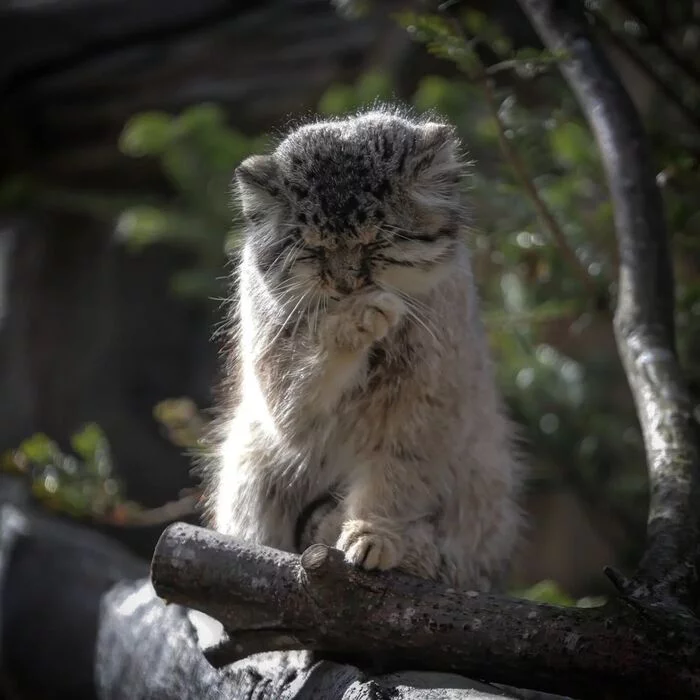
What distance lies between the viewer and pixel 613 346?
541 centimetres

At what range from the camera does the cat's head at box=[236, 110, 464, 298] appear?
238cm

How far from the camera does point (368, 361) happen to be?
8.59 feet

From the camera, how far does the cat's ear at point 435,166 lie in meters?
2.51

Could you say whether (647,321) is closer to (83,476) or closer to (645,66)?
(645,66)

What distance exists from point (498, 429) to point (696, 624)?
3.45 ft

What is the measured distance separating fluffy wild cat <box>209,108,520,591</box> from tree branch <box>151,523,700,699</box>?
0.14 m

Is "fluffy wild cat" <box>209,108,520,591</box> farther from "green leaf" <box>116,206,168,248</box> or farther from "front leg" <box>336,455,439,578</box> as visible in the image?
"green leaf" <box>116,206,168,248</box>

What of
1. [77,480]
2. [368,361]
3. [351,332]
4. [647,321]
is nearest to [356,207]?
[351,332]

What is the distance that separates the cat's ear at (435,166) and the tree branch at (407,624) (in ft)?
2.97

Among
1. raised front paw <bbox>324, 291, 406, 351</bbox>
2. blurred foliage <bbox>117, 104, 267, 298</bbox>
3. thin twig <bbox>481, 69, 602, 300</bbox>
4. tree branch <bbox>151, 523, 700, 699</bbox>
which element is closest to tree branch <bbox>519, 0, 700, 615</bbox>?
tree branch <bbox>151, 523, 700, 699</bbox>

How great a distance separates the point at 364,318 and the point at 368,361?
0.24 meters

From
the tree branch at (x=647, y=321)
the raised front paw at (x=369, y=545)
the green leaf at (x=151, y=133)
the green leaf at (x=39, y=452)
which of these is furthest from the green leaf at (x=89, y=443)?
the tree branch at (x=647, y=321)

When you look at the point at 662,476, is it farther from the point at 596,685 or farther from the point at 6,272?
the point at 6,272

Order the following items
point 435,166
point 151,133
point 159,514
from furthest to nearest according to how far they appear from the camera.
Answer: point 151,133, point 159,514, point 435,166
